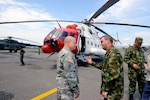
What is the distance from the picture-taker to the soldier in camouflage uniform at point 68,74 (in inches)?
129

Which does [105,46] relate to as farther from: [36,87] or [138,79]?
[36,87]

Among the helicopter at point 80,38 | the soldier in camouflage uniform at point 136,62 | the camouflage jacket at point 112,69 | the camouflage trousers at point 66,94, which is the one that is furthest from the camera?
the helicopter at point 80,38

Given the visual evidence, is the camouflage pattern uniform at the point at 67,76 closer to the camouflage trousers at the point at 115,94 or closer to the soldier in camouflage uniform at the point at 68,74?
the soldier in camouflage uniform at the point at 68,74

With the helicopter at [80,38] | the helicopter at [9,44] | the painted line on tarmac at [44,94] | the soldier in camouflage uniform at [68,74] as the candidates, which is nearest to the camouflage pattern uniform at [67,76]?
the soldier in camouflage uniform at [68,74]

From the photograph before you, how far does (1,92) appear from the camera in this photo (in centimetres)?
636

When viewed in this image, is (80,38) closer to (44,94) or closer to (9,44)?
(44,94)

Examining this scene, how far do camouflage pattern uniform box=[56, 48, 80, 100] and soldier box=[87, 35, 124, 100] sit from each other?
0.62 metres

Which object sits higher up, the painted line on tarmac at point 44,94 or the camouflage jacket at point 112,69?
the camouflage jacket at point 112,69

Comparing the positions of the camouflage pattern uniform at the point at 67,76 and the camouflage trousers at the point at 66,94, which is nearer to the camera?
the camouflage pattern uniform at the point at 67,76

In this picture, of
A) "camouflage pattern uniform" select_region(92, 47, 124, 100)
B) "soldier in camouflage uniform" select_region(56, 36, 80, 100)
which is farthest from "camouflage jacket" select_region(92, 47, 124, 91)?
"soldier in camouflage uniform" select_region(56, 36, 80, 100)

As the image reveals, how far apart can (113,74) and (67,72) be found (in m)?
0.87

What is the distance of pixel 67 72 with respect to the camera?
129 inches

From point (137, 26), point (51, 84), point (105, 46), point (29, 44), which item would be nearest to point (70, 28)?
point (137, 26)

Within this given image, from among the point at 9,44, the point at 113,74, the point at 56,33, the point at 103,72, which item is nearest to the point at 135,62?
the point at 103,72
